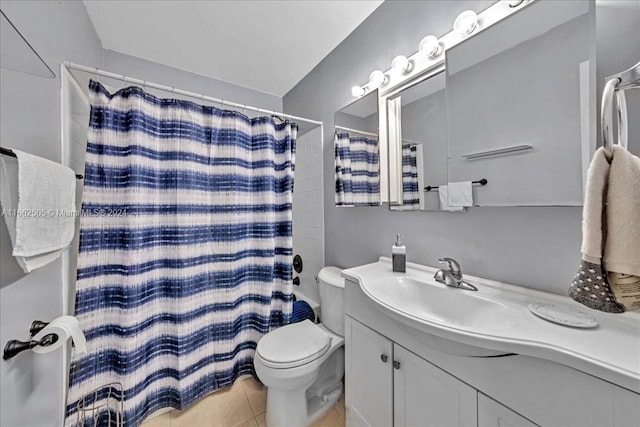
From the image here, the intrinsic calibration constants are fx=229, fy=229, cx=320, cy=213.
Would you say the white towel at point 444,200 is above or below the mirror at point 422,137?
below

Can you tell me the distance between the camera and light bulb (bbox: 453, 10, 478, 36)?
3.26 ft

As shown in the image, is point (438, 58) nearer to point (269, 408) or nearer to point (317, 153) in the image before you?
point (317, 153)

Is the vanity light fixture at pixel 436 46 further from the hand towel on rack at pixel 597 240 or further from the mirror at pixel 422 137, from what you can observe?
the hand towel on rack at pixel 597 240

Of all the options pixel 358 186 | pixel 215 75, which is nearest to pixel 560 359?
pixel 358 186

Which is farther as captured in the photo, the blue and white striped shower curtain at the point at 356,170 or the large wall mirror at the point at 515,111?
the blue and white striped shower curtain at the point at 356,170

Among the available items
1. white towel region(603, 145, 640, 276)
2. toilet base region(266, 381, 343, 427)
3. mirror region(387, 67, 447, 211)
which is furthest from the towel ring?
toilet base region(266, 381, 343, 427)

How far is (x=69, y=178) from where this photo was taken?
0.95m

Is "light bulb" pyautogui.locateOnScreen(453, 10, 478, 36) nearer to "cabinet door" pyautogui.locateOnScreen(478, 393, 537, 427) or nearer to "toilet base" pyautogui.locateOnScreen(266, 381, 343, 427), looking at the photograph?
"cabinet door" pyautogui.locateOnScreen(478, 393, 537, 427)

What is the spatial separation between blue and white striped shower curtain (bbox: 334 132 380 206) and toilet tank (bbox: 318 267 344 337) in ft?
1.84

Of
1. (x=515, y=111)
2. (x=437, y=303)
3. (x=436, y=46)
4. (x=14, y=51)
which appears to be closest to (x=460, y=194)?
(x=515, y=111)

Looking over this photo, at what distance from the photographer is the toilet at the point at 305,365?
3.95ft

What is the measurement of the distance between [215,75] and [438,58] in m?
1.98

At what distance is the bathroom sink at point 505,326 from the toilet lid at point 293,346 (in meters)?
0.44

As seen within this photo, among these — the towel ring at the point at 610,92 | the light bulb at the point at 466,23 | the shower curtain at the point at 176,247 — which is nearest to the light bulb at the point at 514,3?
Answer: the light bulb at the point at 466,23
